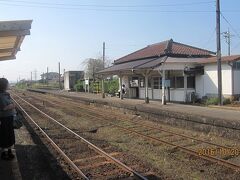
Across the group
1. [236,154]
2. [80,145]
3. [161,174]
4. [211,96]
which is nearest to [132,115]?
[211,96]

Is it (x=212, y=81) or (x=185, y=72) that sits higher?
(x=185, y=72)

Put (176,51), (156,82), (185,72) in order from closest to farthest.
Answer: (185,72), (176,51), (156,82)

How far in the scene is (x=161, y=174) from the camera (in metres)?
8.90

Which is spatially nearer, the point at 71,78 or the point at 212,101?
the point at 212,101

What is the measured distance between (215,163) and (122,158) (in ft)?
8.07

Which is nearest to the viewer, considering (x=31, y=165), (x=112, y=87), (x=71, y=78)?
(x=31, y=165)

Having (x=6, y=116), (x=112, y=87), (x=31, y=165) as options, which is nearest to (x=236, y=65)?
(x=31, y=165)

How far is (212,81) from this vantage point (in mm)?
27328

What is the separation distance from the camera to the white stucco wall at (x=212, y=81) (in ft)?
A: 84.9

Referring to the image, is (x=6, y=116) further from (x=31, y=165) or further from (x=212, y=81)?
(x=212, y=81)

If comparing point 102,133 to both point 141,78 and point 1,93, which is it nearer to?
point 1,93

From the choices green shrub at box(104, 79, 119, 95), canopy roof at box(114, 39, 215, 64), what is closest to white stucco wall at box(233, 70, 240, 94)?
canopy roof at box(114, 39, 215, 64)

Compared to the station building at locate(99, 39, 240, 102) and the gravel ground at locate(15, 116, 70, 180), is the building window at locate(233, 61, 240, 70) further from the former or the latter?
the gravel ground at locate(15, 116, 70, 180)

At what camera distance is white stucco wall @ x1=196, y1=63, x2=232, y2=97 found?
25.9 meters
